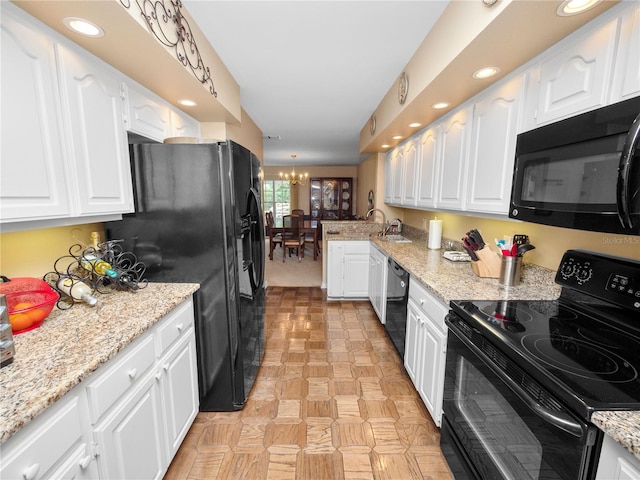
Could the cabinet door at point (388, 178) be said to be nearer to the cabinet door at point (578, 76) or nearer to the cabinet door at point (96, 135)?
the cabinet door at point (578, 76)

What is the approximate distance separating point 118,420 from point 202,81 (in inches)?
70.2

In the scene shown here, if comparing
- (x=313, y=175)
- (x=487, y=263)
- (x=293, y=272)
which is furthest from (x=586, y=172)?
(x=313, y=175)

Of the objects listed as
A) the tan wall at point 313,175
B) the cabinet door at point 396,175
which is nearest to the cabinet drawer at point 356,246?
the cabinet door at point 396,175

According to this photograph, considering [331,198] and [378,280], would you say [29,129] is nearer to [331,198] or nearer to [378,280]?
[378,280]

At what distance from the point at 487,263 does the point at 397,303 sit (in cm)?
79

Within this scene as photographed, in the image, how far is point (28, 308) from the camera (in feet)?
3.32

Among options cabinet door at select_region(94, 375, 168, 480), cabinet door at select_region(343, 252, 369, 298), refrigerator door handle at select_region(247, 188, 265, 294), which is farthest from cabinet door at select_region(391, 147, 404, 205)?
cabinet door at select_region(94, 375, 168, 480)

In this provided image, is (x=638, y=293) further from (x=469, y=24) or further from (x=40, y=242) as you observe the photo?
(x=40, y=242)

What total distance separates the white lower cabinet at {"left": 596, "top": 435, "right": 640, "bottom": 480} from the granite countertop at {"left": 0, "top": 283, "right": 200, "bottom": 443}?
1.35 metres

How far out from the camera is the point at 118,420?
0.97 metres

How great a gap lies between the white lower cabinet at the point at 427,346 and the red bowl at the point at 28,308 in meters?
1.76

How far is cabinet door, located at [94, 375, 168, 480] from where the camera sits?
0.92 meters

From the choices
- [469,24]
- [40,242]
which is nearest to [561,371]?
[469,24]

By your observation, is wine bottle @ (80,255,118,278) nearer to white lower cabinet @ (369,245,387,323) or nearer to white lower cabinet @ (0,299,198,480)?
white lower cabinet @ (0,299,198,480)
